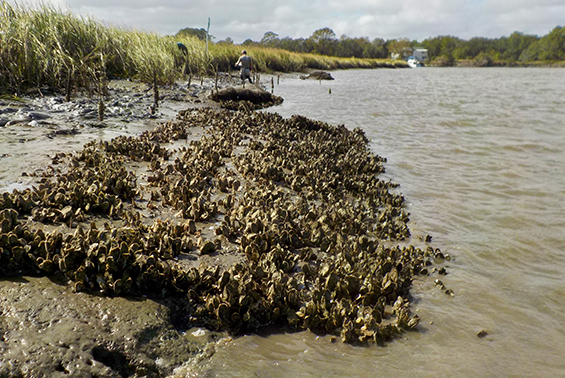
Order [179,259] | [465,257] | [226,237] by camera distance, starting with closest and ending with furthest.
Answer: [179,259] → [226,237] → [465,257]

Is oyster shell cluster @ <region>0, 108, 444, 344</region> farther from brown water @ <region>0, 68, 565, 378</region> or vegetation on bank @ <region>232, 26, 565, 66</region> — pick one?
vegetation on bank @ <region>232, 26, 565, 66</region>

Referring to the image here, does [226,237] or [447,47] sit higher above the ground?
[447,47]

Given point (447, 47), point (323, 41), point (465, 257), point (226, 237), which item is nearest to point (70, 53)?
point (226, 237)

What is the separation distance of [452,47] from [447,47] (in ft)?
7.17

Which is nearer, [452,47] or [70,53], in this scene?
[70,53]

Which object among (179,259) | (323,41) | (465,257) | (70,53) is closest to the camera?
(179,259)

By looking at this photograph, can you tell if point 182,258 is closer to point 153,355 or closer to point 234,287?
point 234,287

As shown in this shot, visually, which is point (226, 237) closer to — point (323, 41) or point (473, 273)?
point (473, 273)

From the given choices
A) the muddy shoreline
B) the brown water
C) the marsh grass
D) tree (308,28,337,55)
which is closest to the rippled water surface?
the brown water

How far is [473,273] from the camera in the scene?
5.28 metres

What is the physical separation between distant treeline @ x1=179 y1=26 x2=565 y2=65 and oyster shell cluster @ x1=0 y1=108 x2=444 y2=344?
252 ft

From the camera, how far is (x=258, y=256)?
4.75 metres

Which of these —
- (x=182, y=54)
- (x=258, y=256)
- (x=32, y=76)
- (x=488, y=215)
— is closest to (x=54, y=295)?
(x=258, y=256)

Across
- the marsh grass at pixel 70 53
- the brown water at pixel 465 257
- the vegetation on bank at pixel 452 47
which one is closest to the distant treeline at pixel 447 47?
the vegetation on bank at pixel 452 47
